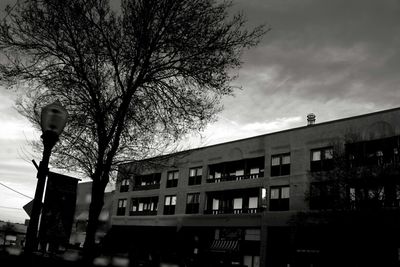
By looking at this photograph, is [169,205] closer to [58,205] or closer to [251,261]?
[251,261]

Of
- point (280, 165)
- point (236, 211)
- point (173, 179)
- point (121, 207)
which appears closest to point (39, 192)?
point (280, 165)

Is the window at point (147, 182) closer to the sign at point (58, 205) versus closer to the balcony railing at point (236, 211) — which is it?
the balcony railing at point (236, 211)

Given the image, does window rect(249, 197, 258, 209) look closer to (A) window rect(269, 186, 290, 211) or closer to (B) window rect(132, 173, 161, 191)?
(A) window rect(269, 186, 290, 211)

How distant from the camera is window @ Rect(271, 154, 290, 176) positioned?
3481 cm

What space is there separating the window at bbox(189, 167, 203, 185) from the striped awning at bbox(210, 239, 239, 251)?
6.74 m

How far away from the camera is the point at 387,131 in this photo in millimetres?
29422

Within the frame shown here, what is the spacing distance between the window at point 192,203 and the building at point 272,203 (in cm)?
10

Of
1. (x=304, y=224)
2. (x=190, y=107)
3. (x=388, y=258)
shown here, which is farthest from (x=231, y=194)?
(x=190, y=107)

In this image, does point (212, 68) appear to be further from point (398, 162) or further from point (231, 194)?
point (231, 194)

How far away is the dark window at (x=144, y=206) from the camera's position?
153 ft

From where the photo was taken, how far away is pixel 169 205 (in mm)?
44281

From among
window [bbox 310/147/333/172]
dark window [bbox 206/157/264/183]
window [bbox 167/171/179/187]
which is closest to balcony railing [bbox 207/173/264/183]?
dark window [bbox 206/157/264/183]

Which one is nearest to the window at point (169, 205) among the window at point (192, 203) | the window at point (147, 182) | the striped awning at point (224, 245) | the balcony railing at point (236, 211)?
the window at point (192, 203)

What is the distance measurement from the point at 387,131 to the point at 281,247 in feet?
38.8
